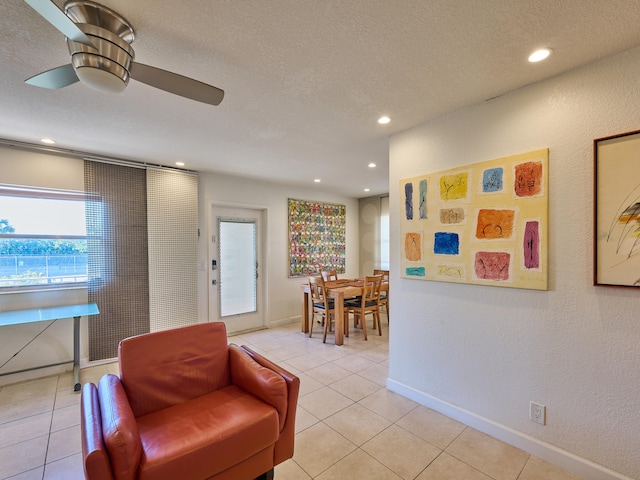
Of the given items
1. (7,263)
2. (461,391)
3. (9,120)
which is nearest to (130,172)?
(9,120)

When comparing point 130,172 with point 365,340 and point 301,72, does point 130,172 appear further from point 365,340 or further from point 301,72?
point 365,340

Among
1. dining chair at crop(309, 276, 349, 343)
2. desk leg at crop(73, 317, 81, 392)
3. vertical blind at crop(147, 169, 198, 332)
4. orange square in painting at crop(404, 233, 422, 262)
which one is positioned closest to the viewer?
orange square in painting at crop(404, 233, 422, 262)

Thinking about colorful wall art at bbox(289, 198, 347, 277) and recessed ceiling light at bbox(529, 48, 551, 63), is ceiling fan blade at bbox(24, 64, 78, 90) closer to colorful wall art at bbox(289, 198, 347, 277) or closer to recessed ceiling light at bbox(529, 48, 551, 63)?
recessed ceiling light at bbox(529, 48, 551, 63)

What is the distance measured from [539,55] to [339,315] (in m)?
3.37

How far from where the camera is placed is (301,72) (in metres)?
1.75

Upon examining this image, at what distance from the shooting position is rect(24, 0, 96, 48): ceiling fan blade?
0.91 meters

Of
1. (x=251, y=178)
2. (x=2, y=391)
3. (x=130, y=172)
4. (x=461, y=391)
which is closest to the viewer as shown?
(x=461, y=391)

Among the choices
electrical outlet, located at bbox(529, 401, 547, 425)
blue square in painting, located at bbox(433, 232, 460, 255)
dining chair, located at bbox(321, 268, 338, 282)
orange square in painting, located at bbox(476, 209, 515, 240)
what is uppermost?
orange square in painting, located at bbox(476, 209, 515, 240)

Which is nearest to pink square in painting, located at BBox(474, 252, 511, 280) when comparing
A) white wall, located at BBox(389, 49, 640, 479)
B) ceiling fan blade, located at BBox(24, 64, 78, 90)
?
white wall, located at BBox(389, 49, 640, 479)

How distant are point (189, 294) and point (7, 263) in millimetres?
1797

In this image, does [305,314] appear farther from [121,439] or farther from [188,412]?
[121,439]

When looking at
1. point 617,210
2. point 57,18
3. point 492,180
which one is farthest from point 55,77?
point 617,210

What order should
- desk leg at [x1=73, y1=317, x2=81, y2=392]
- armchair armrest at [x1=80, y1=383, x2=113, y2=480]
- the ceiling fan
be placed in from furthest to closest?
1. desk leg at [x1=73, y1=317, x2=81, y2=392]
2. the ceiling fan
3. armchair armrest at [x1=80, y1=383, x2=113, y2=480]

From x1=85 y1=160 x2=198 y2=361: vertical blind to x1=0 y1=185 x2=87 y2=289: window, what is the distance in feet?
0.61
